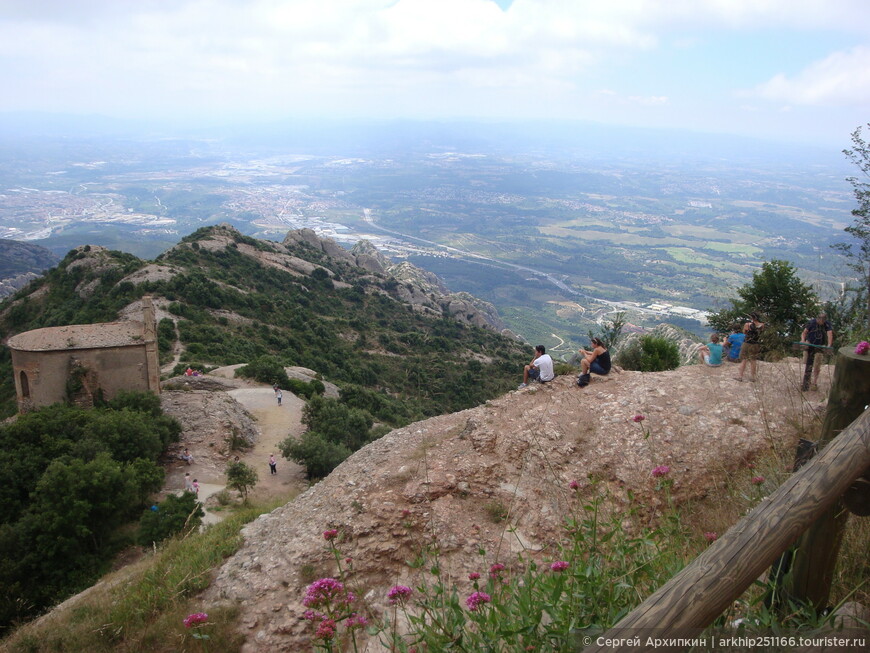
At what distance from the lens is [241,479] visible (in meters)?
15.8

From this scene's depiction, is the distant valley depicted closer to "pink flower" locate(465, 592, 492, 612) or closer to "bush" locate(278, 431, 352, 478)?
"bush" locate(278, 431, 352, 478)

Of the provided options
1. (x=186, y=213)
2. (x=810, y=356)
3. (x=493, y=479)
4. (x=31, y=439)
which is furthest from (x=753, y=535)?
(x=186, y=213)

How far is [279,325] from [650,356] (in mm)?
30708

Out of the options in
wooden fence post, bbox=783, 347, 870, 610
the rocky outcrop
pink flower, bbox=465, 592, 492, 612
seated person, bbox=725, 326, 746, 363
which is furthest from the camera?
seated person, bbox=725, 326, 746, 363

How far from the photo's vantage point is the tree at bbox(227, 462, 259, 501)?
51.6 feet

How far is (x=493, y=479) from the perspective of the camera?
7168mm

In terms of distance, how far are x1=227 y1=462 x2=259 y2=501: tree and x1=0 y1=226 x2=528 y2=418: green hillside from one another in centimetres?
1060

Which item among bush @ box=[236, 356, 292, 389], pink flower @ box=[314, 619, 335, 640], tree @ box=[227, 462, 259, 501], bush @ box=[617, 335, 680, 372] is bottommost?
bush @ box=[236, 356, 292, 389]

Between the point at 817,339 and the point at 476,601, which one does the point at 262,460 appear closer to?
the point at 817,339

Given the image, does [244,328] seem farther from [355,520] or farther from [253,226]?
[253,226]

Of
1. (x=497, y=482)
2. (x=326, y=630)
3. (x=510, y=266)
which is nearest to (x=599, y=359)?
(x=497, y=482)

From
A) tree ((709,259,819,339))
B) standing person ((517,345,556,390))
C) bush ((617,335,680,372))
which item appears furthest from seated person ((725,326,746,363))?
tree ((709,259,819,339))

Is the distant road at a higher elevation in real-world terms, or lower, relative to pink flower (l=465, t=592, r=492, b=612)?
lower

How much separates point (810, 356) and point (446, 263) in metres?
109
